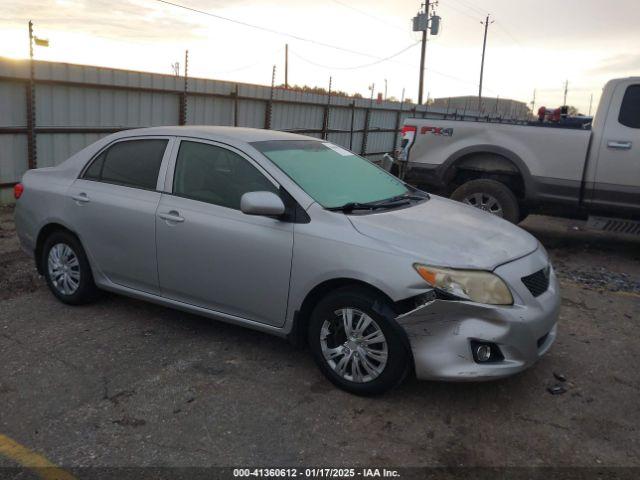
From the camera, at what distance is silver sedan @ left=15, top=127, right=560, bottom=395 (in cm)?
329

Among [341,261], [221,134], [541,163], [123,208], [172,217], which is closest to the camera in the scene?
[341,261]

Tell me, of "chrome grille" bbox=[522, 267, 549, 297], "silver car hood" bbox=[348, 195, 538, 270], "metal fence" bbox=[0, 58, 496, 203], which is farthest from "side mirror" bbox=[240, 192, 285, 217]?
"metal fence" bbox=[0, 58, 496, 203]

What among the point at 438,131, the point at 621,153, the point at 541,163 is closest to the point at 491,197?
the point at 541,163

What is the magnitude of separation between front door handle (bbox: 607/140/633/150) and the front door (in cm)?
503

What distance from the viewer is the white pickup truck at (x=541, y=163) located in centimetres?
702

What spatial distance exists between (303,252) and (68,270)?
2.34m

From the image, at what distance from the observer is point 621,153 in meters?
6.99

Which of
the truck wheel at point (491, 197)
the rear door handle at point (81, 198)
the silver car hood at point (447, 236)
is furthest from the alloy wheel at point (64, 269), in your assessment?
the truck wheel at point (491, 197)

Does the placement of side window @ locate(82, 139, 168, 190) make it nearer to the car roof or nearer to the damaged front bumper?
the car roof

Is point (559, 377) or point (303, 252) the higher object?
point (303, 252)

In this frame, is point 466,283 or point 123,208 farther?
point 123,208

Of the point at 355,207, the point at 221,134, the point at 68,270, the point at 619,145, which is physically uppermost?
the point at 619,145

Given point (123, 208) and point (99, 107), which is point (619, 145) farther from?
point (99, 107)

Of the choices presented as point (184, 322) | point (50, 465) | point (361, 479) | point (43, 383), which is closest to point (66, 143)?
point (184, 322)
